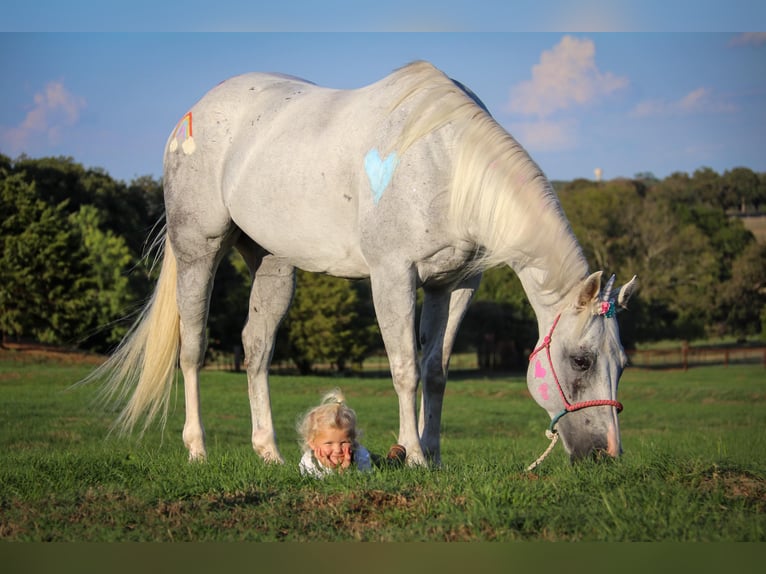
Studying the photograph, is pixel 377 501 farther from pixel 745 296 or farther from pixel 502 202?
pixel 745 296

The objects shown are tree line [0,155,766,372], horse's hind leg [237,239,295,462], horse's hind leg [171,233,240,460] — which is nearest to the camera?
horse's hind leg [237,239,295,462]

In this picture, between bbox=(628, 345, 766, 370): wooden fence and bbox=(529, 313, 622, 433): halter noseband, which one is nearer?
bbox=(529, 313, 622, 433): halter noseband

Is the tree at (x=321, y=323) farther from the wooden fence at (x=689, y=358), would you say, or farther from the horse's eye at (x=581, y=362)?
the horse's eye at (x=581, y=362)

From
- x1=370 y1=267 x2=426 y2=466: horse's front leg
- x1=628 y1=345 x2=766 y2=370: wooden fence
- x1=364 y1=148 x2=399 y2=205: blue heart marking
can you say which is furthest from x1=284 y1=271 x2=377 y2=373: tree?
x1=370 y1=267 x2=426 y2=466: horse's front leg

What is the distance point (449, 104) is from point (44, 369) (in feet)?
52.4

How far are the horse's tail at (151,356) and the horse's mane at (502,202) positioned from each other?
2.70 metres

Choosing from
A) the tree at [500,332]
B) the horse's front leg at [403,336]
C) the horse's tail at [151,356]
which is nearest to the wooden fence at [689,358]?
the tree at [500,332]

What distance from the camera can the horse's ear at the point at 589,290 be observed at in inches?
177

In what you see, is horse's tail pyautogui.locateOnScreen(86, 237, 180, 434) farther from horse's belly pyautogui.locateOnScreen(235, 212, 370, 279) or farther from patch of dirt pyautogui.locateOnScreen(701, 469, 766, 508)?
patch of dirt pyautogui.locateOnScreen(701, 469, 766, 508)

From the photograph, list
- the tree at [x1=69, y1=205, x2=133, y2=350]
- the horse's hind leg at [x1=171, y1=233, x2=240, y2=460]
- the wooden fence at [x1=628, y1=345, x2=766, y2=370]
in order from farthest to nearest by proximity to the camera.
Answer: the wooden fence at [x1=628, y1=345, x2=766, y2=370]
the tree at [x1=69, y1=205, x2=133, y2=350]
the horse's hind leg at [x1=171, y1=233, x2=240, y2=460]

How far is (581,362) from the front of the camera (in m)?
4.66

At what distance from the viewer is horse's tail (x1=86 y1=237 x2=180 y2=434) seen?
6.65 m

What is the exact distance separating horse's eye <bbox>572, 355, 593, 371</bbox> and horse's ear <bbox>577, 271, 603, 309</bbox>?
0.28 m

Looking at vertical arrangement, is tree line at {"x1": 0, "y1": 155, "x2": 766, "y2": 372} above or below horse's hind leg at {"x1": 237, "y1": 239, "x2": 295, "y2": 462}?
above
